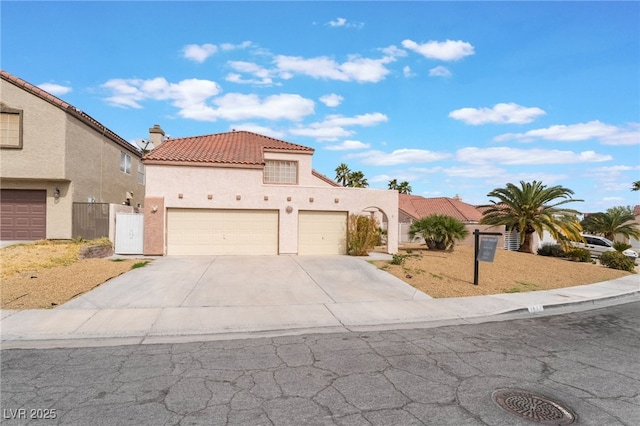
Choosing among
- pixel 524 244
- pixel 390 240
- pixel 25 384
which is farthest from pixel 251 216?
pixel 524 244

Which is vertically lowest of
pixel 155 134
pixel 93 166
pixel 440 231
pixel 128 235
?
pixel 128 235

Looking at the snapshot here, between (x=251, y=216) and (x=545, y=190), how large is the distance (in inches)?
745

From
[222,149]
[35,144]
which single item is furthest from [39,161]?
[222,149]

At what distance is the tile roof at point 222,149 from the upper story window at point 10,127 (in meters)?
6.06

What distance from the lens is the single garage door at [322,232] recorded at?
63.0 feet

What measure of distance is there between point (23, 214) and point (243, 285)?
14.3m

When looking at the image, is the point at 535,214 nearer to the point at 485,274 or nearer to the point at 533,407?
the point at 485,274

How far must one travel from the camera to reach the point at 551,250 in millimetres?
24828

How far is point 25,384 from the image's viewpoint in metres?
4.79

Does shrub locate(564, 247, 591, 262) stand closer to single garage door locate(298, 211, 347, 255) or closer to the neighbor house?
single garage door locate(298, 211, 347, 255)

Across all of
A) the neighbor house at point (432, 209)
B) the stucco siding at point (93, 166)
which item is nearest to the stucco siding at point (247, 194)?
the stucco siding at point (93, 166)

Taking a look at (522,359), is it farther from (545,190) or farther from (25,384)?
(545,190)

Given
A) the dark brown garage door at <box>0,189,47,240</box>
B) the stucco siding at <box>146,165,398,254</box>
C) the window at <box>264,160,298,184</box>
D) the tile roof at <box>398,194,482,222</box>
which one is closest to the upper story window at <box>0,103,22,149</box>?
the dark brown garage door at <box>0,189,47,240</box>

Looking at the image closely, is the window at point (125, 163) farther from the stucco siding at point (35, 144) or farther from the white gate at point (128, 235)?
the white gate at point (128, 235)
